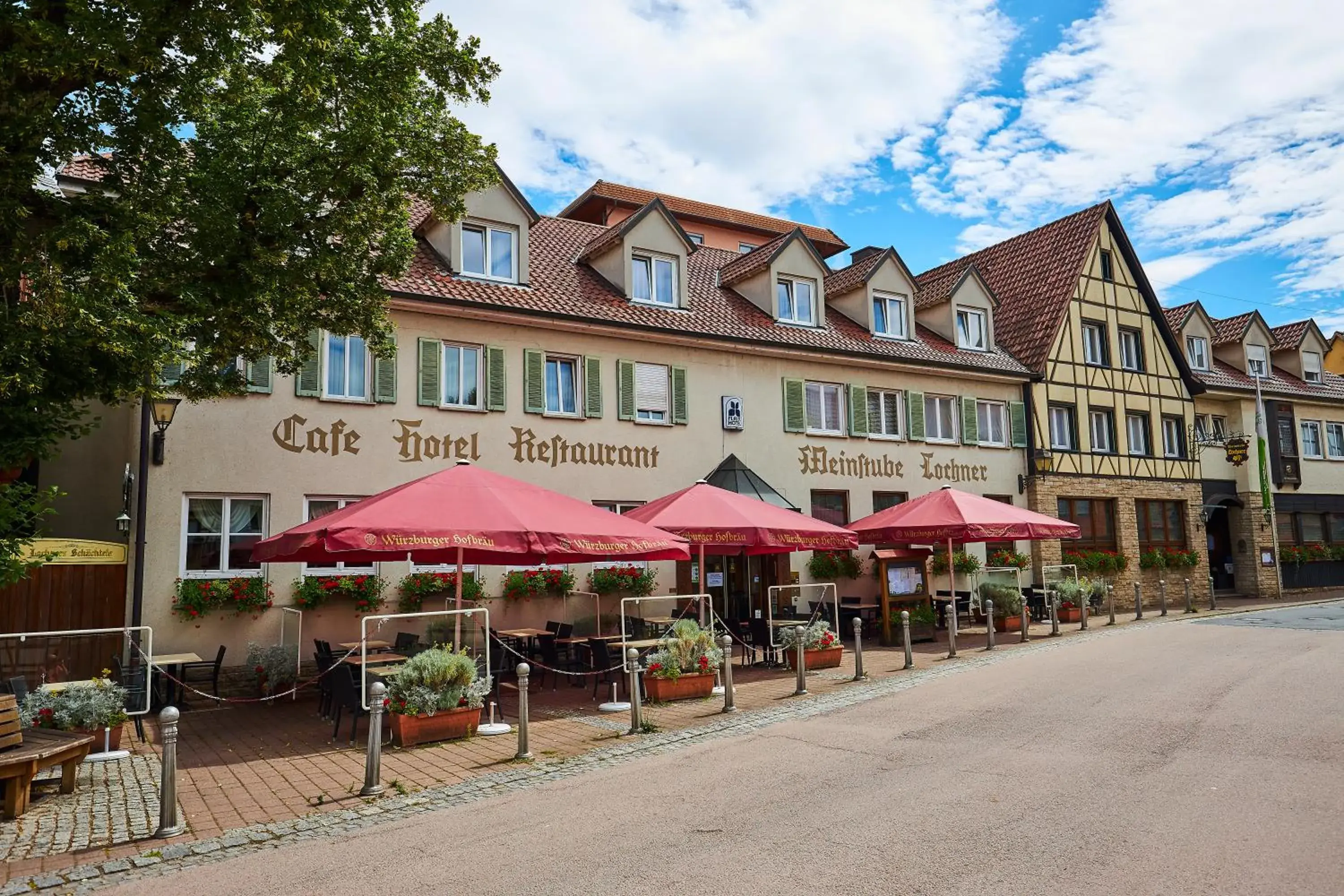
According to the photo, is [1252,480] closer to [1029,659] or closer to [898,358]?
[898,358]

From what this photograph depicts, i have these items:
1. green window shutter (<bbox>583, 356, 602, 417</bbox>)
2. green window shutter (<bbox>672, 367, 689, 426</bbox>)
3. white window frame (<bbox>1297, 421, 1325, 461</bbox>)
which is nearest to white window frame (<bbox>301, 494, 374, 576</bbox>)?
green window shutter (<bbox>583, 356, 602, 417</bbox>)

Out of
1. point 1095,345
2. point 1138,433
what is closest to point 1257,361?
point 1138,433

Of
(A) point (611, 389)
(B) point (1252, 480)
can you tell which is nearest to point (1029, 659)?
(A) point (611, 389)

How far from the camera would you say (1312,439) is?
3400 cm

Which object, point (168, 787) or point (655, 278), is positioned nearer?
point (168, 787)

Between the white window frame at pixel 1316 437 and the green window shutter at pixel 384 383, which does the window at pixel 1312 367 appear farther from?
the green window shutter at pixel 384 383

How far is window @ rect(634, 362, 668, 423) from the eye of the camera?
1908cm

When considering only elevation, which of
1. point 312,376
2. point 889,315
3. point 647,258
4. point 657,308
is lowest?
point 312,376

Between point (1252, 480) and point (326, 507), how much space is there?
29.5 meters

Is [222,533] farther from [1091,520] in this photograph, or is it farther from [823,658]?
[1091,520]

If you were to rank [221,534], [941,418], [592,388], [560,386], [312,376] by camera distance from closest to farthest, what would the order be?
1. [221,534]
2. [312,376]
3. [560,386]
4. [592,388]
5. [941,418]

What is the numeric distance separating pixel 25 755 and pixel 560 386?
38.5ft

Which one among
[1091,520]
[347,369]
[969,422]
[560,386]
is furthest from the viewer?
[1091,520]

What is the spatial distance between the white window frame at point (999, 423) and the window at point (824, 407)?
4.66 metres
